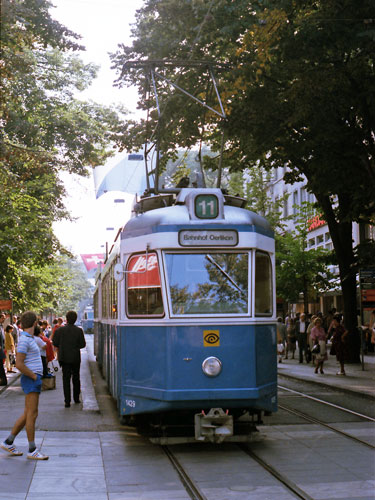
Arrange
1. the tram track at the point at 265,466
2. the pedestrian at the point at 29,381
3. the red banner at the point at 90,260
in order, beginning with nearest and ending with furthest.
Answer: the tram track at the point at 265,466, the pedestrian at the point at 29,381, the red banner at the point at 90,260

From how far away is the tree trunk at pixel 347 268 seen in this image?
1029 inches

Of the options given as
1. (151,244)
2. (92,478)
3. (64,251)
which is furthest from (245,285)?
(64,251)

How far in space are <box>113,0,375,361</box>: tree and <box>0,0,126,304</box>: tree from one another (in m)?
2.56

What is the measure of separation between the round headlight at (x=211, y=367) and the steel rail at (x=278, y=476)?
1.07m

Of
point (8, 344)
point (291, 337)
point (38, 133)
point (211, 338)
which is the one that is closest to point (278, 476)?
point (211, 338)

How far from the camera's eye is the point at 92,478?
8.35 m

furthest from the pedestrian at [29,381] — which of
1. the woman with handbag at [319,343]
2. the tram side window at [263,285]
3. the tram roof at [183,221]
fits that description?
the woman with handbag at [319,343]

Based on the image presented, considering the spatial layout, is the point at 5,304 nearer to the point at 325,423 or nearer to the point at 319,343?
the point at 319,343

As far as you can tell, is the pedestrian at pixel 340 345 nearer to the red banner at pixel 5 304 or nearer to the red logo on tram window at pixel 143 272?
the red banner at pixel 5 304

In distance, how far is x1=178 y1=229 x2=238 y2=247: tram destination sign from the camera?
392 inches

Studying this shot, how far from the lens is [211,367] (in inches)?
380

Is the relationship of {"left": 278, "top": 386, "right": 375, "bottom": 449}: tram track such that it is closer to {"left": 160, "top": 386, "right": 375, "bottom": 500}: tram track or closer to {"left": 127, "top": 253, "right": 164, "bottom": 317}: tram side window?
{"left": 160, "top": 386, "right": 375, "bottom": 500}: tram track

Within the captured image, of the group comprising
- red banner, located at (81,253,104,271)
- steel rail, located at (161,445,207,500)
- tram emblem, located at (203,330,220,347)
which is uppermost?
red banner, located at (81,253,104,271)

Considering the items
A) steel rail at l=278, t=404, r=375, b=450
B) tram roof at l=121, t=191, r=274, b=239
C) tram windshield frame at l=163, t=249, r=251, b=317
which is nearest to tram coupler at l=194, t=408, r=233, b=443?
tram windshield frame at l=163, t=249, r=251, b=317
